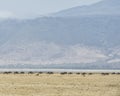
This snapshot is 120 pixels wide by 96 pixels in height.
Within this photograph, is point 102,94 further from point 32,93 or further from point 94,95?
point 32,93

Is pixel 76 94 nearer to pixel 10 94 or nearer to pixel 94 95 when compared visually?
pixel 94 95

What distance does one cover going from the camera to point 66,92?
45.7 m

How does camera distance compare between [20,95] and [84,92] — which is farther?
[84,92]

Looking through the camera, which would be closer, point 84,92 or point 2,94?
point 2,94

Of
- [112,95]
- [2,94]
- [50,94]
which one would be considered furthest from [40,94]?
[112,95]

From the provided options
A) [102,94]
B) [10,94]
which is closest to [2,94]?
[10,94]

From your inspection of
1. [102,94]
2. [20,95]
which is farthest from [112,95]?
[20,95]

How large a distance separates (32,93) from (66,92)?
3449 millimetres

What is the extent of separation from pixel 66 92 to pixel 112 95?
17.3ft

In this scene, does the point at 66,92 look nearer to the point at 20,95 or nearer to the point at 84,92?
the point at 84,92

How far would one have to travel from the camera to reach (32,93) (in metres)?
44.8

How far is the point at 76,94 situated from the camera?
143ft

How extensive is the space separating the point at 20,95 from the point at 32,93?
2206mm

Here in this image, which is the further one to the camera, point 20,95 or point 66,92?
Answer: point 66,92
